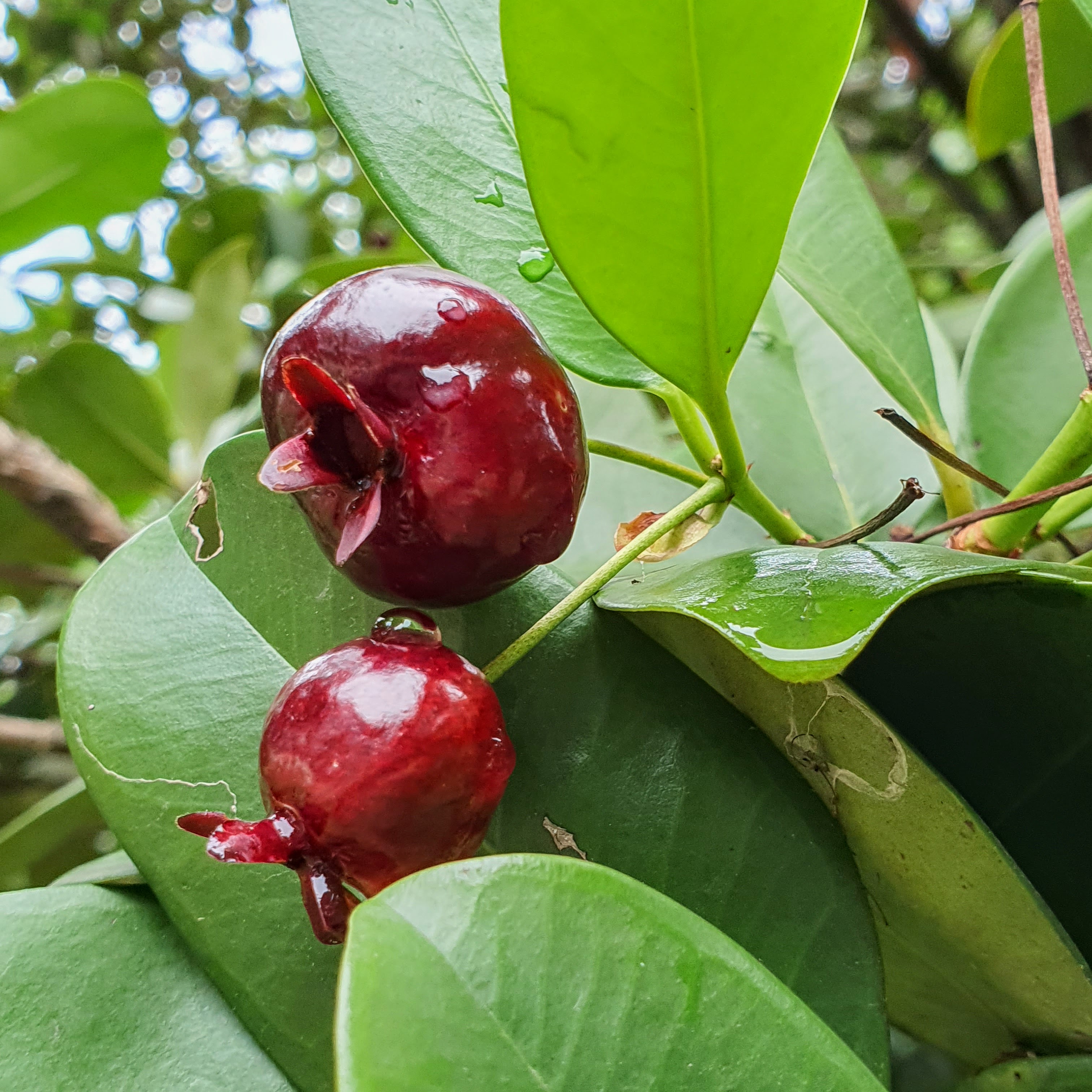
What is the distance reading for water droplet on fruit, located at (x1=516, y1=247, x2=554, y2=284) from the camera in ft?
1.81

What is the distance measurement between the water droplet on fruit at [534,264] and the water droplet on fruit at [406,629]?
21 centimetres

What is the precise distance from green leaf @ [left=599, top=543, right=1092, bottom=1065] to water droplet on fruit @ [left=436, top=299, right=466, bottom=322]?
152 mm

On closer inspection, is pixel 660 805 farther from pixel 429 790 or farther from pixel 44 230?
pixel 44 230

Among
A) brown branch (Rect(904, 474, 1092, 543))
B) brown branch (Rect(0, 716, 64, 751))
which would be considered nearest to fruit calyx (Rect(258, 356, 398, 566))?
brown branch (Rect(904, 474, 1092, 543))

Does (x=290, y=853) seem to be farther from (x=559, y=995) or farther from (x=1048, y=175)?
(x=1048, y=175)

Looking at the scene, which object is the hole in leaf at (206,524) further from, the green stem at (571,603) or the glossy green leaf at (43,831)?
the glossy green leaf at (43,831)

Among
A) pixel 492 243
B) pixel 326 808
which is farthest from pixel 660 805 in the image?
pixel 492 243

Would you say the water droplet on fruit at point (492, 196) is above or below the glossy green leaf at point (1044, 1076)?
above

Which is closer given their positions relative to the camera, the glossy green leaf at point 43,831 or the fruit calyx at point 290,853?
the fruit calyx at point 290,853

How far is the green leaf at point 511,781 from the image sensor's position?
0.48 metres

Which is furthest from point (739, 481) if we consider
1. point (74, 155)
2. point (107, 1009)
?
point (74, 155)

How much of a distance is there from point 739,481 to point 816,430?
0.30 metres

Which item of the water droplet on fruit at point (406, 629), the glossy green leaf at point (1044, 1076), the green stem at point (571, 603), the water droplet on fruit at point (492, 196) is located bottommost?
the glossy green leaf at point (1044, 1076)

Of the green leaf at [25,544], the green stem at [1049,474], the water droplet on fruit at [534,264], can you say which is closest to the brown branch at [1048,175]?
the green stem at [1049,474]
